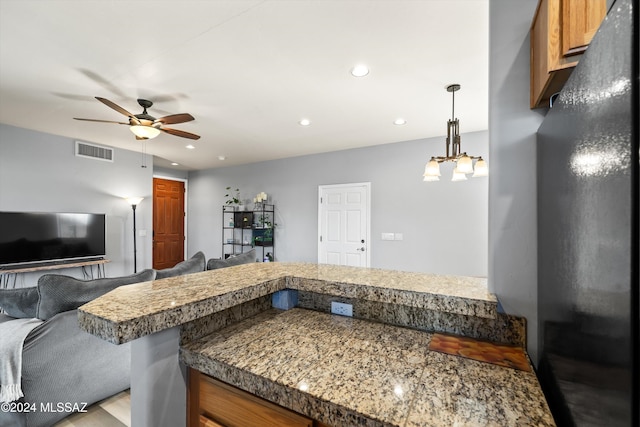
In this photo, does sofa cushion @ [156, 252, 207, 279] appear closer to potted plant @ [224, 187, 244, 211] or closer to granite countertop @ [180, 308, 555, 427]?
granite countertop @ [180, 308, 555, 427]

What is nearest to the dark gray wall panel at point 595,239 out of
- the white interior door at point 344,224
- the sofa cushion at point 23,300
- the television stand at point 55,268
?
the sofa cushion at point 23,300

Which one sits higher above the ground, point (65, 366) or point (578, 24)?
point (578, 24)

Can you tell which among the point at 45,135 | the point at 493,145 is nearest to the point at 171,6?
the point at 493,145

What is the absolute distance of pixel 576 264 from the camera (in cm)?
63

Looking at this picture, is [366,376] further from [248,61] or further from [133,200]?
[133,200]

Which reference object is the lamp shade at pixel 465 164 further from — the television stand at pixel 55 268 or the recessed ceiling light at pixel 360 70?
the television stand at pixel 55 268

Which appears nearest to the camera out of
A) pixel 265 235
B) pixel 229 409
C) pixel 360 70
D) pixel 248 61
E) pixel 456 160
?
pixel 229 409

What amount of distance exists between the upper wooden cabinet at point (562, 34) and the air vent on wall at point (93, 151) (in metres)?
5.87

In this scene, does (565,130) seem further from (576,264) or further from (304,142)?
(304,142)

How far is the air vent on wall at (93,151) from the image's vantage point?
4.65 metres

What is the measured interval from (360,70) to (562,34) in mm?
1798

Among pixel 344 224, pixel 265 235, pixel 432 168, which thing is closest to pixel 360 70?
pixel 432 168

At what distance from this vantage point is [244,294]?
1165 millimetres

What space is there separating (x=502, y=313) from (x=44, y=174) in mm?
5793
